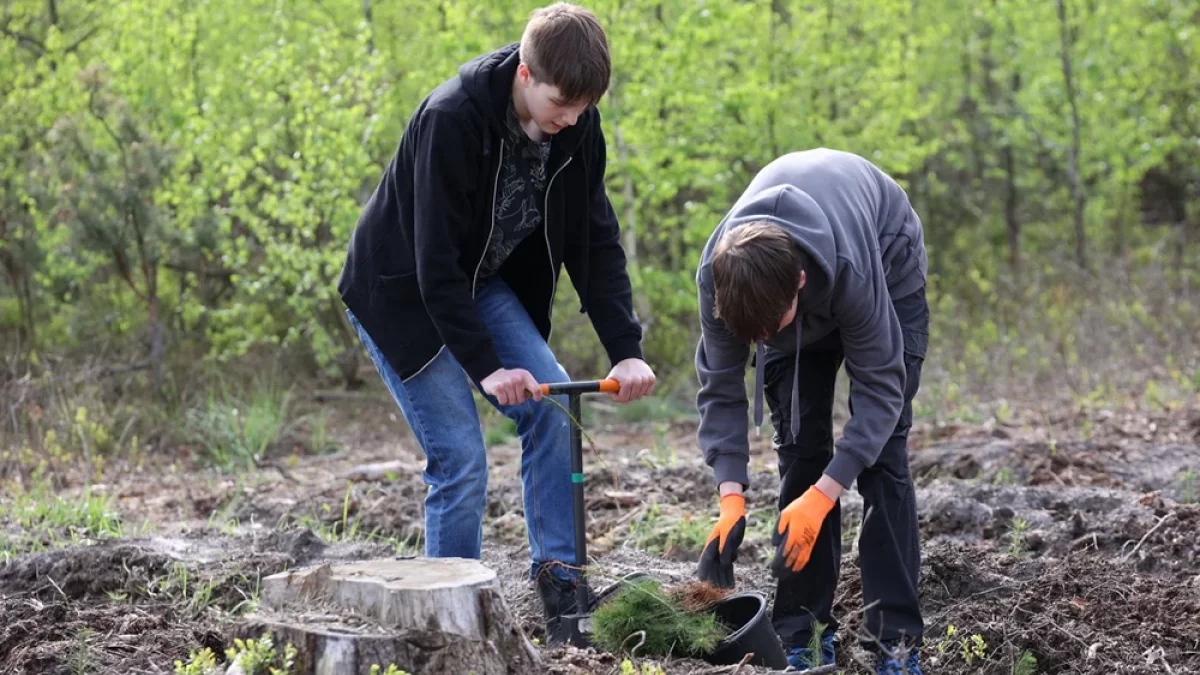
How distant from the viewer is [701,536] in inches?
204

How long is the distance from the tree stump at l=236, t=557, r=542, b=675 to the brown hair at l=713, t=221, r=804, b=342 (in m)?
0.89

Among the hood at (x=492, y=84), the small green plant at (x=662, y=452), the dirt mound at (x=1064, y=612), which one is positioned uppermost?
the hood at (x=492, y=84)

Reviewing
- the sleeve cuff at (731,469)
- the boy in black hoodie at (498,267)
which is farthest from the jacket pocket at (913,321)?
the boy in black hoodie at (498,267)

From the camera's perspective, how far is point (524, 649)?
9.64 feet

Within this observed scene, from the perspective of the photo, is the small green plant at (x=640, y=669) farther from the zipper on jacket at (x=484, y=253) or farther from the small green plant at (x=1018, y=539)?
the small green plant at (x=1018, y=539)

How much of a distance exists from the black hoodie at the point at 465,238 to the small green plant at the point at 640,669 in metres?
0.95

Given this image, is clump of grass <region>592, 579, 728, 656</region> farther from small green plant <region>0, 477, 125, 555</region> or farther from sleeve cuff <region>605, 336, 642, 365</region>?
small green plant <region>0, 477, 125, 555</region>

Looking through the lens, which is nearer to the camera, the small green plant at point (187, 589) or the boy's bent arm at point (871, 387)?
the boy's bent arm at point (871, 387)

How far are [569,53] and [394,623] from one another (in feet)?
5.00

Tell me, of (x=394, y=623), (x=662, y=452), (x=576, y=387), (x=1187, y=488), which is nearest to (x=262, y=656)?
(x=394, y=623)

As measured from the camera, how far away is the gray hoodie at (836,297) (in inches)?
127

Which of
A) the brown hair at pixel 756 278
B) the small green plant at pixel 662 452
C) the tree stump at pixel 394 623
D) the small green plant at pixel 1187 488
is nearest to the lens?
the tree stump at pixel 394 623

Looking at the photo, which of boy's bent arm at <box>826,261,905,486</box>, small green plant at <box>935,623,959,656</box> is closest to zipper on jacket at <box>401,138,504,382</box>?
boy's bent arm at <box>826,261,905,486</box>

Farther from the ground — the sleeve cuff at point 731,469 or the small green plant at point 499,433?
the sleeve cuff at point 731,469
